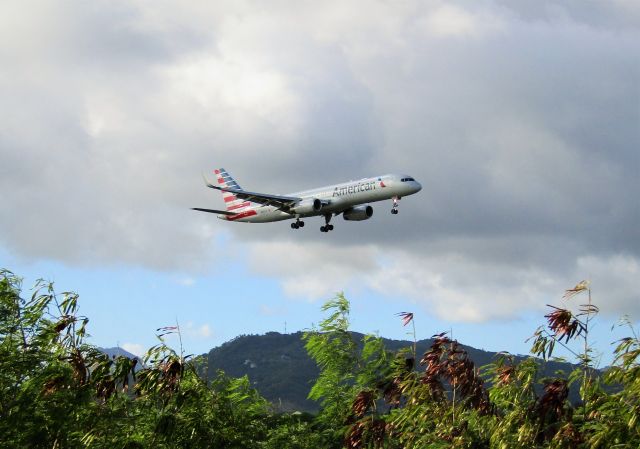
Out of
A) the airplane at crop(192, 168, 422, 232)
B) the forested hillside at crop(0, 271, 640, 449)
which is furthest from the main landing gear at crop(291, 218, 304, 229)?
the forested hillside at crop(0, 271, 640, 449)

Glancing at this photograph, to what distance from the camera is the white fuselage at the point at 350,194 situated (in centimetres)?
7238

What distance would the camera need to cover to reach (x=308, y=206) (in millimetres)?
77125

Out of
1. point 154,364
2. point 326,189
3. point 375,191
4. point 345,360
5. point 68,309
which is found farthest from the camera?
point 326,189

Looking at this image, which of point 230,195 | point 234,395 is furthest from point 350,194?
point 234,395

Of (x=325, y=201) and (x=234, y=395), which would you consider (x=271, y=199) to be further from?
(x=234, y=395)

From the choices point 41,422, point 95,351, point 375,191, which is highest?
point 375,191

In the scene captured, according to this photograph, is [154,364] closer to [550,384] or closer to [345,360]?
[550,384]

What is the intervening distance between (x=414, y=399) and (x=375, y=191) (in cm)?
5248

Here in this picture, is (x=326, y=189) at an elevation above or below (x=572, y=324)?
above

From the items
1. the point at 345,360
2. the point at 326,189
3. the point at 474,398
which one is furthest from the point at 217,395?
the point at 326,189

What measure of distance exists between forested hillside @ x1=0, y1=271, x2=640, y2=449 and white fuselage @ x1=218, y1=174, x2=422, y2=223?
48.8 m

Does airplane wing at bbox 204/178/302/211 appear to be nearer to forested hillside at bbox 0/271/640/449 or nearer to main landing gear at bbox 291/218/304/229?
main landing gear at bbox 291/218/304/229

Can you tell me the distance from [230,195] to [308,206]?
21.9 m

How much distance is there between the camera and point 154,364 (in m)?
20.2
